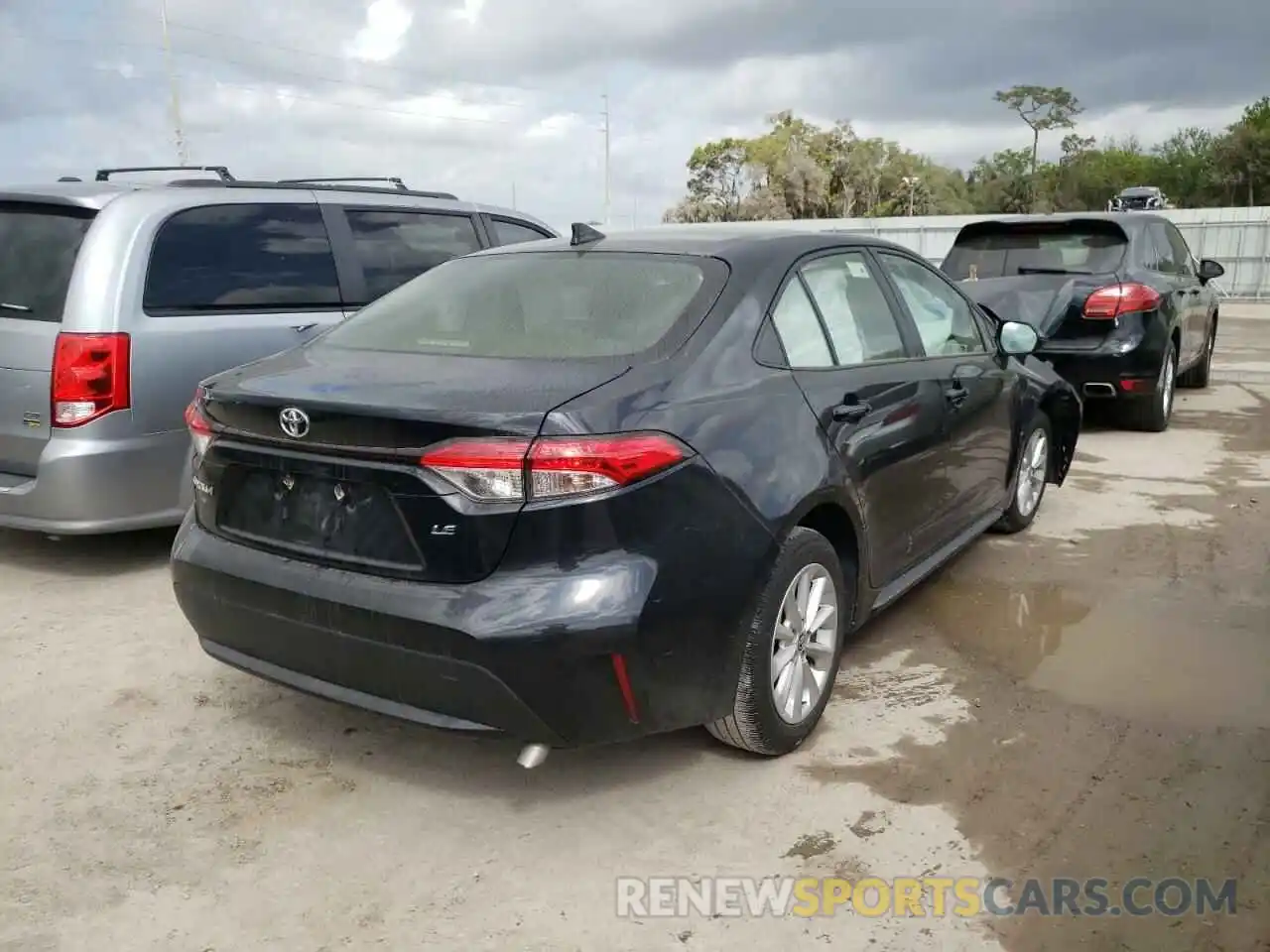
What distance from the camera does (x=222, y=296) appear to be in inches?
200

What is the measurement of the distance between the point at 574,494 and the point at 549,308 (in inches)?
38.3

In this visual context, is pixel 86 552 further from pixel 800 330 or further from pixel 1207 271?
pixel 1207 271

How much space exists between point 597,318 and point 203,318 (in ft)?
8.32

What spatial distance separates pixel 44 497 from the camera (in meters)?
4.64

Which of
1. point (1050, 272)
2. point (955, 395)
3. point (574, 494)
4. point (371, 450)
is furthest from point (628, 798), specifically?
point (1050, 272)

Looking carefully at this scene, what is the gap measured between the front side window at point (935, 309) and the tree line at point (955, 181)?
193 ft

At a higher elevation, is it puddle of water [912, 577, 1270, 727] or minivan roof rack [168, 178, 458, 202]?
minivan roof rack [168, 178, 458, 202]

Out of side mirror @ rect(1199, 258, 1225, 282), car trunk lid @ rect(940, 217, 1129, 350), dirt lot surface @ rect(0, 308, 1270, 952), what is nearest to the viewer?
dirt lot surface @ rect(0, 308, 1270, 952)

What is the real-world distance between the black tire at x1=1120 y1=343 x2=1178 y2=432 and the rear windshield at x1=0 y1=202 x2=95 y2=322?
6976mm

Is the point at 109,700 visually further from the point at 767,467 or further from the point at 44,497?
the point at 767,467

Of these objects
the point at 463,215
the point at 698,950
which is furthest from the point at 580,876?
the point at 463,215

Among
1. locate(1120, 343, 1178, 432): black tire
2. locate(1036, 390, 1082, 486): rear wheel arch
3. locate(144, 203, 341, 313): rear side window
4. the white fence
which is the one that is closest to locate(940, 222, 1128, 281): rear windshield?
locate(1120, 343, 1178, 432): black tire

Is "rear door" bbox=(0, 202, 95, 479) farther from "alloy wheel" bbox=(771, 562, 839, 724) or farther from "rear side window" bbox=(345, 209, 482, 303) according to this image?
"alloy wheel" bbox=(771, 562, 839, 724)

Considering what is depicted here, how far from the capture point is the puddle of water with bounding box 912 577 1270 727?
365 cm
